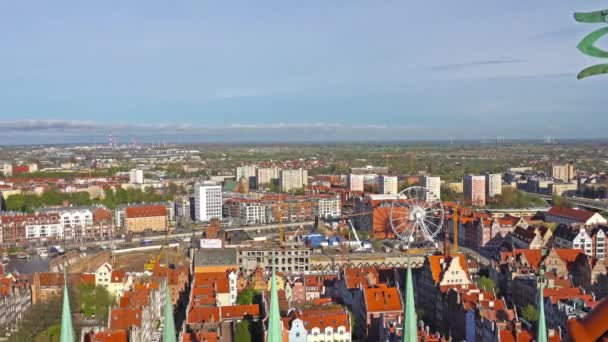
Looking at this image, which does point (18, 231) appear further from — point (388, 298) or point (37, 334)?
point (388, 298)

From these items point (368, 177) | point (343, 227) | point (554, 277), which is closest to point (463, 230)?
point (343, 227)

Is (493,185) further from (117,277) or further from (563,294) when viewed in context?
(117,277)

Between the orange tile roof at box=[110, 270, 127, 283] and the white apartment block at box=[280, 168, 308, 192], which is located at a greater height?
the orange tile roof at box=[110, 270, 127, 283]

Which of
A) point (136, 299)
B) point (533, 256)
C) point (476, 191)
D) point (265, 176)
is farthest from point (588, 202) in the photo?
point (136, 299)

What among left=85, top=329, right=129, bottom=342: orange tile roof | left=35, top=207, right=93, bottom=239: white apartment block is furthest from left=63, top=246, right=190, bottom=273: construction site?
left=85, top=329, right=129, bottom=342: orange tile roof

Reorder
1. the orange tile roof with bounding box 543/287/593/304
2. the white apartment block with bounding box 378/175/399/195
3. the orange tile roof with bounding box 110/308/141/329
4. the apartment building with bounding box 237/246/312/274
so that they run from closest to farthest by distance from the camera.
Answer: the orange tile roof with bounding box 110/308/141/329 → the orange tile roof with bounding box 543/287/593/304 → the apartment building with bounding box 237/246/312/274 → the white apartment block with bounding box 378/175/399/195

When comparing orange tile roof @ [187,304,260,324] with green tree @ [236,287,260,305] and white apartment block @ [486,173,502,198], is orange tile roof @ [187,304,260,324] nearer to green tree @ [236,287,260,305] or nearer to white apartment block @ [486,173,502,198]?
green tree @ [236,287,260,305]

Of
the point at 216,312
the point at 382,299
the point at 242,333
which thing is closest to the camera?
the point at 242,333
